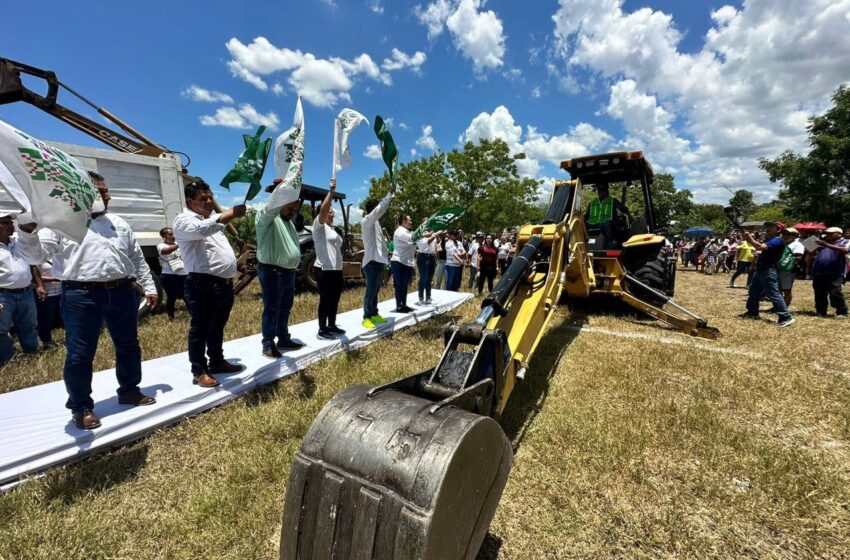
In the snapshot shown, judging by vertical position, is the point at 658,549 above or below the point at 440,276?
below

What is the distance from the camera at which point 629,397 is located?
3334 millimetres

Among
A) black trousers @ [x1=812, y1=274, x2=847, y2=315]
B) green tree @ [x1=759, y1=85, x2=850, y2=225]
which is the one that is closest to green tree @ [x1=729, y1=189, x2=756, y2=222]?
green tree @ [x1=759, y1=85, x2=850, y2=225]

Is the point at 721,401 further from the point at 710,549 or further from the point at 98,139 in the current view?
the point at 98,139

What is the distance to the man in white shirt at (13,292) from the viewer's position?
12.7ft

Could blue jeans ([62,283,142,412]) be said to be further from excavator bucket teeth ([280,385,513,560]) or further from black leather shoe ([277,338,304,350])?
excavator bucket teeth ([280,385,513,560])

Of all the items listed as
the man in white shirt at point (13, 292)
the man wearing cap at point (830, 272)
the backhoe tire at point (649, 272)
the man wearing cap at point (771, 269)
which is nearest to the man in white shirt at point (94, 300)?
the man in white shirt at point (13, 292)

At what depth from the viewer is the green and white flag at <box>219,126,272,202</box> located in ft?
9.06

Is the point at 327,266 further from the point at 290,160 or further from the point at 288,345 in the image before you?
the point at 290,160

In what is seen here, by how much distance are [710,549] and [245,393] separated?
11.3 ft

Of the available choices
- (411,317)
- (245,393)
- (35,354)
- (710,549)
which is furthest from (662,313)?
(35,354)

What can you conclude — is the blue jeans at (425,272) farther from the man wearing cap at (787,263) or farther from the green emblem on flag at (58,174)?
the man wearing cap at (787,263)

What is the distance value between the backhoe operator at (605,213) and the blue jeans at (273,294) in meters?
5.02

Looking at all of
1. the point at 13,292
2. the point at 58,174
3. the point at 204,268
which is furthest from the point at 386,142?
the point at 13,292

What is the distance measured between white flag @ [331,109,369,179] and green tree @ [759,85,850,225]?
77.5 feet
